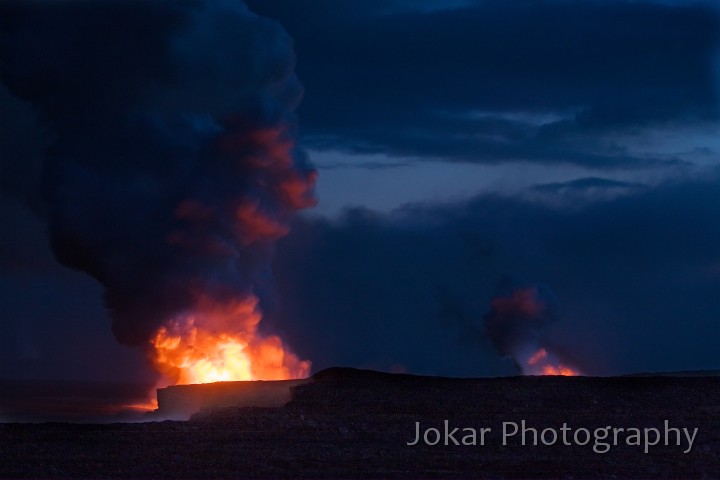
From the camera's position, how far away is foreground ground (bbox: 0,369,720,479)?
61.7 ft

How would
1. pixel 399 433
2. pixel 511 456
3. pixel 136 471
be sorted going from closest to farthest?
pixel 136 471 < pixel 511 456 < pixel 399 433

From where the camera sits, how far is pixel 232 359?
31.2m

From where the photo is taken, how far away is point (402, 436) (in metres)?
21.3

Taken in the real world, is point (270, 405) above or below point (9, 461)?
above

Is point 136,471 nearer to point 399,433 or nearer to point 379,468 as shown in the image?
point 379,468

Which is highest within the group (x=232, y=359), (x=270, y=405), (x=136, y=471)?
(x=232, y=359)

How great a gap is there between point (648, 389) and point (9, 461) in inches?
506

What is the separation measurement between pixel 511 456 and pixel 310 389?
535 centimetres

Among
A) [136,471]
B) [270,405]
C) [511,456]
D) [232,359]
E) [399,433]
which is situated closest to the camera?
[136,471]

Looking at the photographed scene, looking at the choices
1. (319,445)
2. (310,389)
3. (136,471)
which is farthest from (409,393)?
(136,471)

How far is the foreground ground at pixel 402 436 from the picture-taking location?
18.8m

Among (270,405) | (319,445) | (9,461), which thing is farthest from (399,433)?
(9,461)

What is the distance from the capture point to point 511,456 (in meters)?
19.9

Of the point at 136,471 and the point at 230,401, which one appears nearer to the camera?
the point at 136,471
